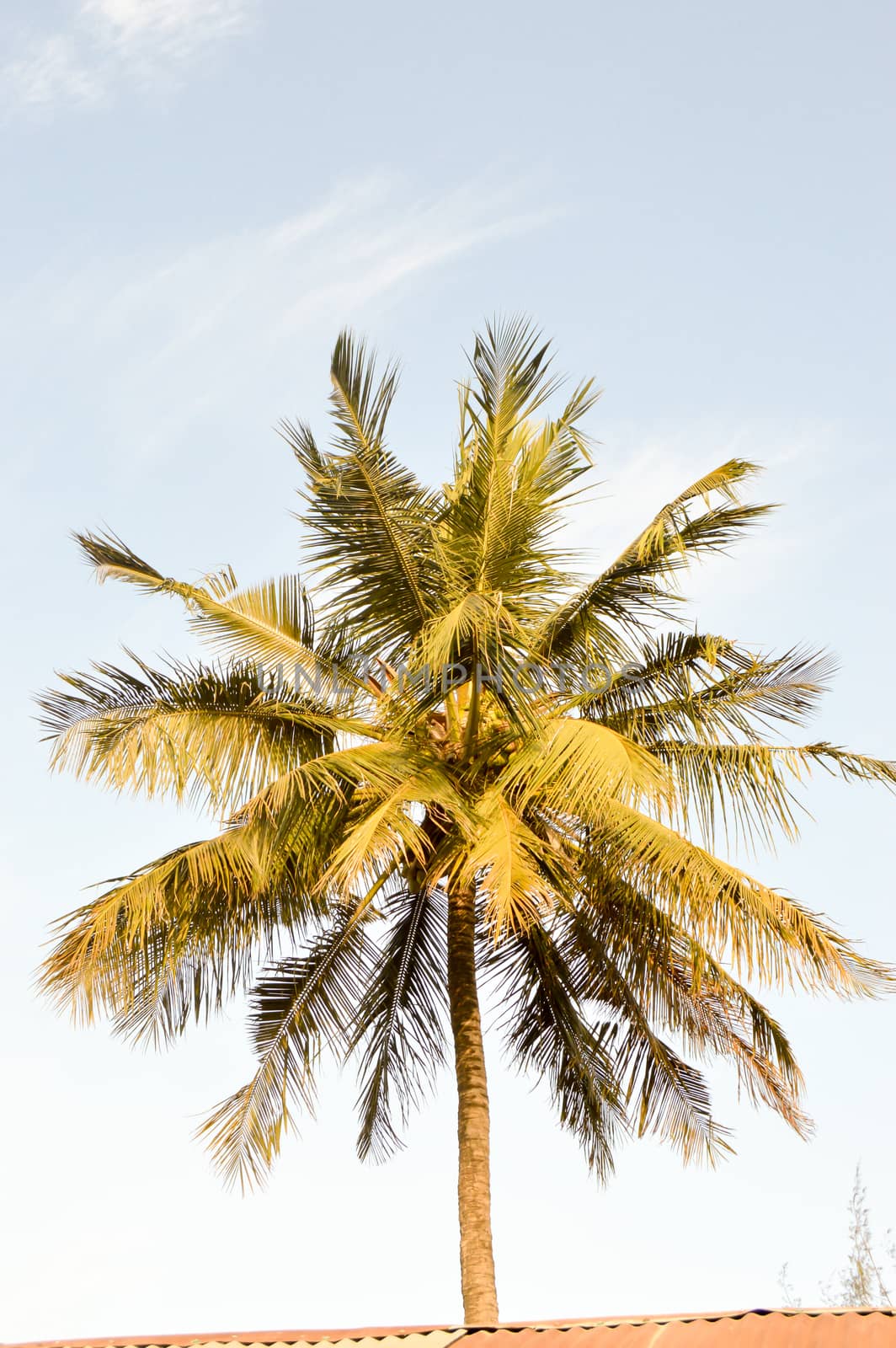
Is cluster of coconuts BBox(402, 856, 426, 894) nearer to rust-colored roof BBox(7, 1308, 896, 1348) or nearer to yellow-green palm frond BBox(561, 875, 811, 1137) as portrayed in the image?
yellow-green palm frond BBox(561, 875, 811, 1137)

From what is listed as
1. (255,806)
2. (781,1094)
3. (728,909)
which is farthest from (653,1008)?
(255,806)

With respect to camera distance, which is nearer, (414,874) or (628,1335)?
(628,1335)

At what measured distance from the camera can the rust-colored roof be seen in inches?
253

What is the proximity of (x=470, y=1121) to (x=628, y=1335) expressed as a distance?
3.28m

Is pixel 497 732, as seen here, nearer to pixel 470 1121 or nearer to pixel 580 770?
pixel 580 770

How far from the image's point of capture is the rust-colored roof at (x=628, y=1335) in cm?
641

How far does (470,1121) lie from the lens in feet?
33.3

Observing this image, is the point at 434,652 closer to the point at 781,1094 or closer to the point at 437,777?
the point at 437,777

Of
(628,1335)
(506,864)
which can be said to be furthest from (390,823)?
(628,1335)

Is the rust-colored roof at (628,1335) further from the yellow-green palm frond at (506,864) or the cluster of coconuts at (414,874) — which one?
the cluster of coconuts at (414,874)

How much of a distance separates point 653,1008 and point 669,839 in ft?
7.75

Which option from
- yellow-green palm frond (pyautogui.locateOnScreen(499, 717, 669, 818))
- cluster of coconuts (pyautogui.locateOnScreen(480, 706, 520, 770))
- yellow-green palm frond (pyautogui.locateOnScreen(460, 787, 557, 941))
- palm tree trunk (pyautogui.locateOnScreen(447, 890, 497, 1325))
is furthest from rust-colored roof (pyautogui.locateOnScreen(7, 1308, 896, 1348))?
cluster of coconuts (pyautogui.locateOnScreen(480, 706, 520, 770))

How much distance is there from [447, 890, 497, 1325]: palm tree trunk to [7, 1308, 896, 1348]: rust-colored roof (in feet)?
4.88

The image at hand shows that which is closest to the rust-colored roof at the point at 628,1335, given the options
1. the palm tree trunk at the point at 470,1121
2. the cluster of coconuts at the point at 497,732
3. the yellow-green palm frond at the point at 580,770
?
the palm tree trunk at the point at 470,1121
